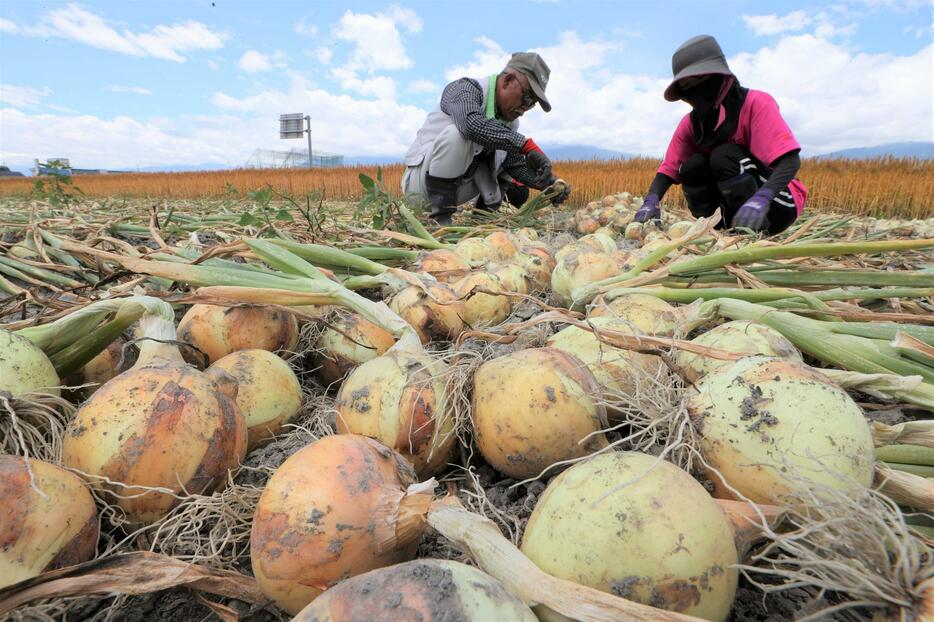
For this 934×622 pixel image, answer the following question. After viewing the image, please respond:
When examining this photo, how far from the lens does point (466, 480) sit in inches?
55.1

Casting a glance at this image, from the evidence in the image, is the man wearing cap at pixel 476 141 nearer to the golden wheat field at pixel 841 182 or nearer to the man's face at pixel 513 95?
the man's face at pixel 513 95

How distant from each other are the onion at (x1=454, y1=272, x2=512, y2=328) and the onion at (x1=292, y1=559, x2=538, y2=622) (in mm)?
1394

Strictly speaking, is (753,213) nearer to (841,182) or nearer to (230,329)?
(230,329)

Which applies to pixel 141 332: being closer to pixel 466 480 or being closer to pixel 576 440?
pixel 466 480

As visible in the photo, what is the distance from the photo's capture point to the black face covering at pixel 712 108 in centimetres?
478

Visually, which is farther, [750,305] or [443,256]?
[443,256]

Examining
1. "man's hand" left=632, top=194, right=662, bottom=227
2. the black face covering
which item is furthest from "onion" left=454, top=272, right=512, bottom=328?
the black face covering

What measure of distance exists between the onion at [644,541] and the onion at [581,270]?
1.58m

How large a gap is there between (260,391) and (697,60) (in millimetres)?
4928

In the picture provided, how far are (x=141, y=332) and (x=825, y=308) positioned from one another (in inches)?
87.4

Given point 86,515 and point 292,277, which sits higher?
point 292,277

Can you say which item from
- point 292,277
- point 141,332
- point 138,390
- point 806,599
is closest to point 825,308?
point 806,599

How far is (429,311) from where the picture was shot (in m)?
1.98

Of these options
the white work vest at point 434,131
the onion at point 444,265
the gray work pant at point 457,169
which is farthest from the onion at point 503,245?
the white work vest at point 434,131
